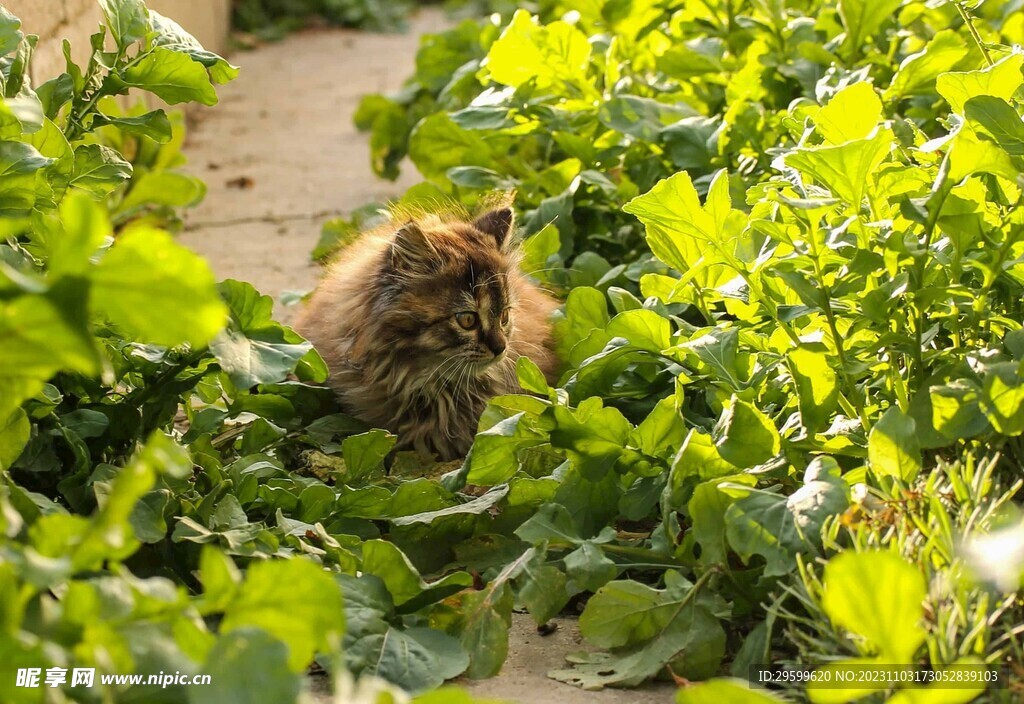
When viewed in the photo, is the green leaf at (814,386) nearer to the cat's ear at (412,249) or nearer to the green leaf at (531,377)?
the green leaf at (531,377)

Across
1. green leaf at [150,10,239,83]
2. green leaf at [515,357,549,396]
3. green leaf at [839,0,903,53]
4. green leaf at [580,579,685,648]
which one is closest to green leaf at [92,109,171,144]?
green leaf at [150,10,239,83]

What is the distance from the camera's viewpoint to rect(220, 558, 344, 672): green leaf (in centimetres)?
154

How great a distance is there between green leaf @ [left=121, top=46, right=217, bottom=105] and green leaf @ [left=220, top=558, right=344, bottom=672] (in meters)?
1.34

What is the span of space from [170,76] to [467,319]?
1.12 metres

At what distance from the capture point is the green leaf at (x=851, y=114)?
2.20m

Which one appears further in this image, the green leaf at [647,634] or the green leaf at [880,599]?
the green leaf at [647,634]

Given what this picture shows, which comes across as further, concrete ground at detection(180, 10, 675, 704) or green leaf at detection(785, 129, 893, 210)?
concrete ground at detection(180, 10, 675, 704)

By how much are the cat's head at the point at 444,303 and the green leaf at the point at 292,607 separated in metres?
1.75

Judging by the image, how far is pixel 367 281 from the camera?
3.41 m

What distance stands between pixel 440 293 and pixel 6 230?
6.40 ft

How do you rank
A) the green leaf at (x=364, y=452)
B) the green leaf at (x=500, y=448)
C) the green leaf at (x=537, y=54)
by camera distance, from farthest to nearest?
the green leaf at (x=537, y=54) < the green leaf at (x=364, y=452) < the green leaf at (x=500, y=448)

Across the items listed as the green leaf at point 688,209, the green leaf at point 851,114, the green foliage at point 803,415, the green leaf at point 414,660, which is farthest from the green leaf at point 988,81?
the green leaf at point 414,660

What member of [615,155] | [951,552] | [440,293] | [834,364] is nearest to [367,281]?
[440,293]

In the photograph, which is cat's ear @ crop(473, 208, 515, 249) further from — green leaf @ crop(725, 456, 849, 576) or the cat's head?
green leaf @ crop(725, 456, 849, 576)
